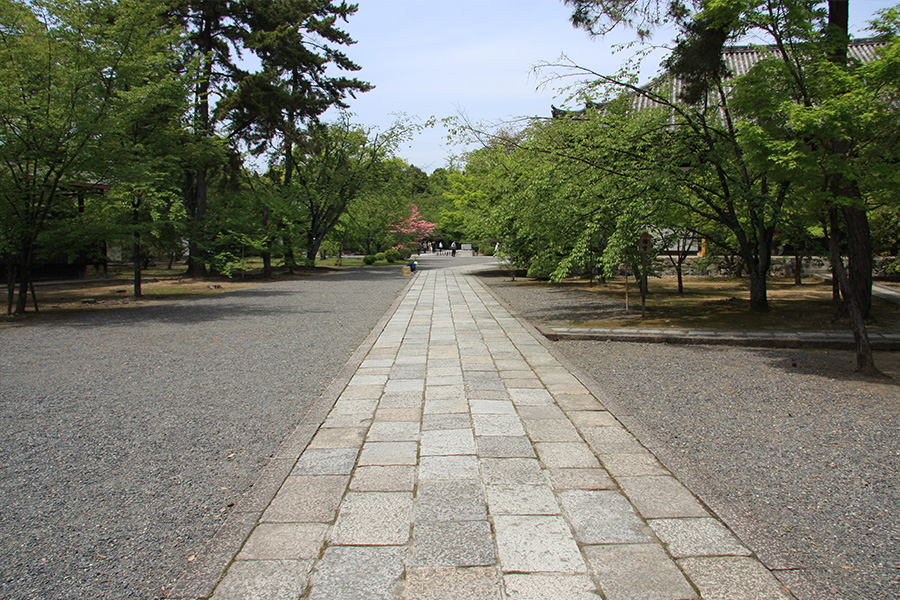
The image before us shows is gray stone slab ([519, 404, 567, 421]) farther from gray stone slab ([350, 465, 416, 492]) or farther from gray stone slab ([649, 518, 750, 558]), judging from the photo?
gray stone slab ([649, 518, 750, 558])

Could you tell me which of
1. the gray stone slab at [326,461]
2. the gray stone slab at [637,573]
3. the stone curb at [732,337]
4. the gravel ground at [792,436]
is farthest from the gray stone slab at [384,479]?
the stone curb at [732,337]

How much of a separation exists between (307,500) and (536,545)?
1.26 metres

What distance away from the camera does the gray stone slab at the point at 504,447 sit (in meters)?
3.57

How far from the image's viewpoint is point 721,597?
2131 mm

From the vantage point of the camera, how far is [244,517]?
279 cm

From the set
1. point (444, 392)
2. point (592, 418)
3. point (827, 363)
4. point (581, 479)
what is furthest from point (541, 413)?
point (827, 363)

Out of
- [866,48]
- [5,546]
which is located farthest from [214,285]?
[866,48]

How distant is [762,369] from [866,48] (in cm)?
1882

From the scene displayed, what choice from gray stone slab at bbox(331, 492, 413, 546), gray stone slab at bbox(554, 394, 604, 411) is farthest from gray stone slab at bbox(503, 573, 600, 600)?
gray stone slab at bbox(554, 394, 604, 411)

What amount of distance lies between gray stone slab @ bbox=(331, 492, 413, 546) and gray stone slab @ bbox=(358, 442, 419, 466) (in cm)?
44

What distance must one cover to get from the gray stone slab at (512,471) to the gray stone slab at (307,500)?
2.77 feet

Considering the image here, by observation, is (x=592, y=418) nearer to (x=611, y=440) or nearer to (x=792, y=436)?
(x=611, y=440)

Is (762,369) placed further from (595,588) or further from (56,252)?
(56,252)

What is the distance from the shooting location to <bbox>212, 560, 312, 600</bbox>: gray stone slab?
217cm
